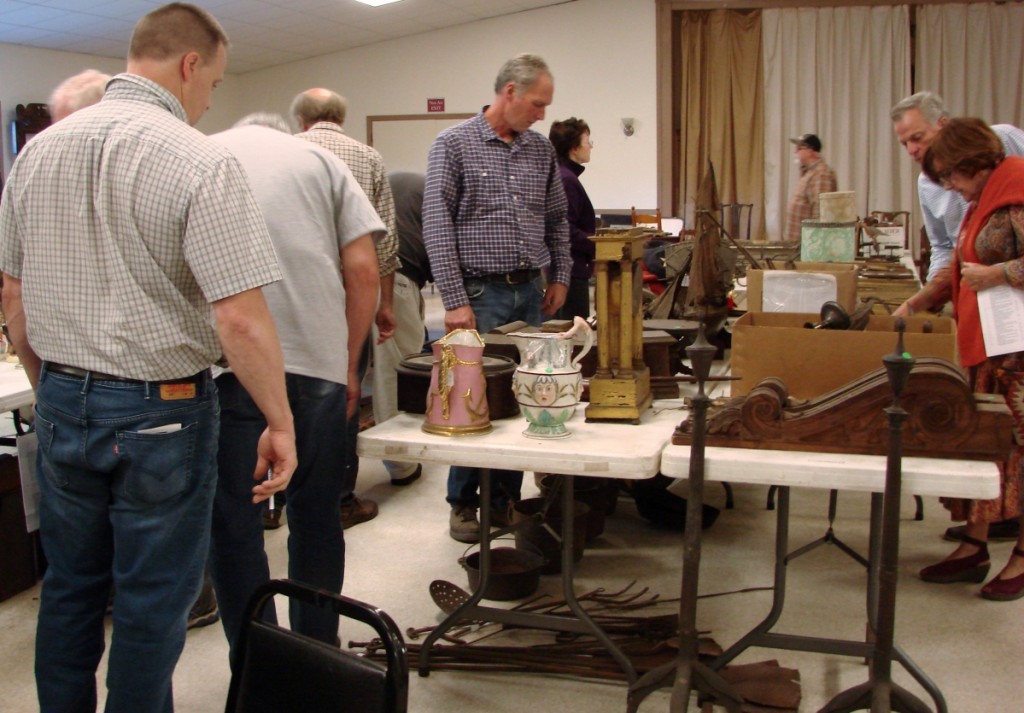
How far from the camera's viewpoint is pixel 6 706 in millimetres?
2268

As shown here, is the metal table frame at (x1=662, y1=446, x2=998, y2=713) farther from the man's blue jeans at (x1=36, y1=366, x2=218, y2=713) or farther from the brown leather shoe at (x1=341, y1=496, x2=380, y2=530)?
the brown leather shoe at (x1=341, y1=496, x2=380, y2=530)

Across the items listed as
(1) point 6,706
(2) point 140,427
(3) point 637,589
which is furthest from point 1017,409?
(1) point 6,706

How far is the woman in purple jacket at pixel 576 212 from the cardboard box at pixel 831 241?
3.09 feet

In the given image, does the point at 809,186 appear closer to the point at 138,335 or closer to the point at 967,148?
the point at 967,148

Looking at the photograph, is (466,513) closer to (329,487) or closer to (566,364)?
(329,487)

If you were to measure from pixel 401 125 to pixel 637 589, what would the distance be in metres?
8.23

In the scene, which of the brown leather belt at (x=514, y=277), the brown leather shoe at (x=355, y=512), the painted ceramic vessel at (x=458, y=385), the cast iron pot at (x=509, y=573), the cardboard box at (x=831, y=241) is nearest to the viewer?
the painted ceramic vessel at (x=458, y=385)

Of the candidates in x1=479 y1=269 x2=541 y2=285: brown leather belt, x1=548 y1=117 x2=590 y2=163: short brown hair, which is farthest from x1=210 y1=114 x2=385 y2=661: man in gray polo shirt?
x1=548 y1=117 x2=590 y2=163: short brown hair

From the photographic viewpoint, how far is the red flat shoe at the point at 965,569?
293 centimetres

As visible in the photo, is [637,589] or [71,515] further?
[637,589]

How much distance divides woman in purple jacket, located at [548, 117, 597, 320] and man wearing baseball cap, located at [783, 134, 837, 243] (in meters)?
2.74

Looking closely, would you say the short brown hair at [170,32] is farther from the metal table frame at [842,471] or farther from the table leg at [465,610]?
the table leg at [465,610]

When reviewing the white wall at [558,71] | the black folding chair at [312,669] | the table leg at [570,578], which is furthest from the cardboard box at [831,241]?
the white wall at [558,71]

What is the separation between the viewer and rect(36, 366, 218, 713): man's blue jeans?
155 cm
